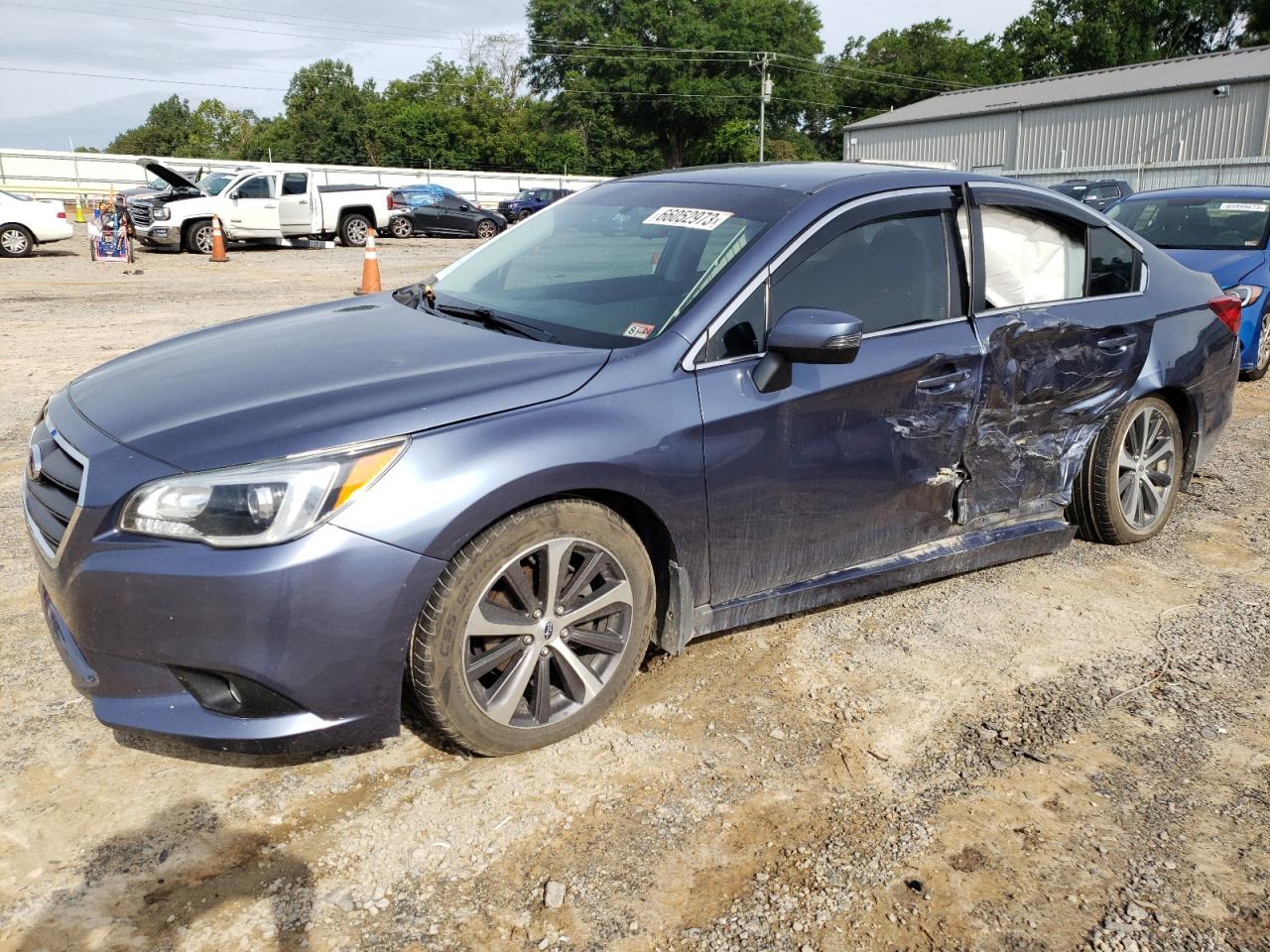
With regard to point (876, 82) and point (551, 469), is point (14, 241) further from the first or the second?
point (876, 82)

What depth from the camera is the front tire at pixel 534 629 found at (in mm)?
2791

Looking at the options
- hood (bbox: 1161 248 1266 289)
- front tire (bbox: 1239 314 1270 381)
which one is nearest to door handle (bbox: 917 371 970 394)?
hood (bbox: 1161 248 1266 289)

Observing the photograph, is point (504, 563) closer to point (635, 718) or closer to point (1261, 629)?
point (635, 718)

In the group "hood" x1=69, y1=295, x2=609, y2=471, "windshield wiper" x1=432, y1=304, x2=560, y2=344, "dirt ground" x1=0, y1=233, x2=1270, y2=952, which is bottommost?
"dirt ground" x1=0, y1=233, x2=1270, y2=952

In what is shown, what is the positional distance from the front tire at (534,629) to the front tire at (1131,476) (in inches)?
95.7

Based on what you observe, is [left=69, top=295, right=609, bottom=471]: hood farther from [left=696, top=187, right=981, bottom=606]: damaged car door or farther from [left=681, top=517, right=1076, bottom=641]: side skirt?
[left=681, top=517, right=1076, bottom=641]: side skirt

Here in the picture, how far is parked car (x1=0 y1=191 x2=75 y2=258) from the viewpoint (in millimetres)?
20047

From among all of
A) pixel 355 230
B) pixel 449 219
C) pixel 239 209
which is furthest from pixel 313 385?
pixel 449 219

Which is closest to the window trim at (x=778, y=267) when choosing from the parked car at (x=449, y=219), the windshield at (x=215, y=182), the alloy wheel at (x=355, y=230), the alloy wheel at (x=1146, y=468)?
the alloy wheel at (x=1146, y=468)

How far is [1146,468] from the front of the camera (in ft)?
15.8

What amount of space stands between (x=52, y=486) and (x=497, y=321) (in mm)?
1429

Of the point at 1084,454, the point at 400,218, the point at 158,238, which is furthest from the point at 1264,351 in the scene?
the point at 400,218

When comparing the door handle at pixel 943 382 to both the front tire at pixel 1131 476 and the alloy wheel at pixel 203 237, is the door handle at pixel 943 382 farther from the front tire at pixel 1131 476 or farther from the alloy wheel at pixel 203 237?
the alloy wheel at pixel 203 237

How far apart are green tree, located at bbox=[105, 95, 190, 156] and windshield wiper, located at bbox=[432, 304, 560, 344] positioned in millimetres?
110752
